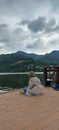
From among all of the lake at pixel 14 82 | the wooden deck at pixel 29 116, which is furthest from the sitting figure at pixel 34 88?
the lake at pixel 14 82

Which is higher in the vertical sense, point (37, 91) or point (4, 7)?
point (4, 7)

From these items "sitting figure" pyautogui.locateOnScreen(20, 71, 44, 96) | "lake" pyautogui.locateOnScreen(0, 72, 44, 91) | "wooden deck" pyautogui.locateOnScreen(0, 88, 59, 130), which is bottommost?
"lake" pyautogui.locateOnScreen(0, 72, 44, 91)

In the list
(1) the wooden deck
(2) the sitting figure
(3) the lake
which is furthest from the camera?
(3) the lake

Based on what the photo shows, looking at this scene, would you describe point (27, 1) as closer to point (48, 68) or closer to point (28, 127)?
point (48, 68)

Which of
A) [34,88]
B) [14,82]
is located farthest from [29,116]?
[14,82]

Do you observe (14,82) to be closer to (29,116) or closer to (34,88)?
(34,88)

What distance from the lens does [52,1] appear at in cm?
1145

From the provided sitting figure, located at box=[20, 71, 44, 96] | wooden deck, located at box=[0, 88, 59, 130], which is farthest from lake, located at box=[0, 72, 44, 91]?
wooden deck, located at box=[0, 88, 59, 130]

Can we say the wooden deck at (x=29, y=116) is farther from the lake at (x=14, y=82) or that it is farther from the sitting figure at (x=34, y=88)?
the lake at (x=14, y=82)

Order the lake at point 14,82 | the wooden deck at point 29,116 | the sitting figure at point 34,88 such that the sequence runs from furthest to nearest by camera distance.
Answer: the lake at point 14,82 < the sitting figure at point 34,88 < the wooden deck at point 29,116

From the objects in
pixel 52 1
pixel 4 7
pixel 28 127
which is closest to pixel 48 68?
pixel 52 1

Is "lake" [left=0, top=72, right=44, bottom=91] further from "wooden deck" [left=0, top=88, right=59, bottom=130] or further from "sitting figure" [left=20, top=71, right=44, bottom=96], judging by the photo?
"wooden deck" [left=0, top=88, right=59, bottom=130]

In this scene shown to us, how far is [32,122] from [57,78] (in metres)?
6.05

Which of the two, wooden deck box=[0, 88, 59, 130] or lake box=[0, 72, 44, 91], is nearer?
wooden deck box=[0, 88, 59, 130]
